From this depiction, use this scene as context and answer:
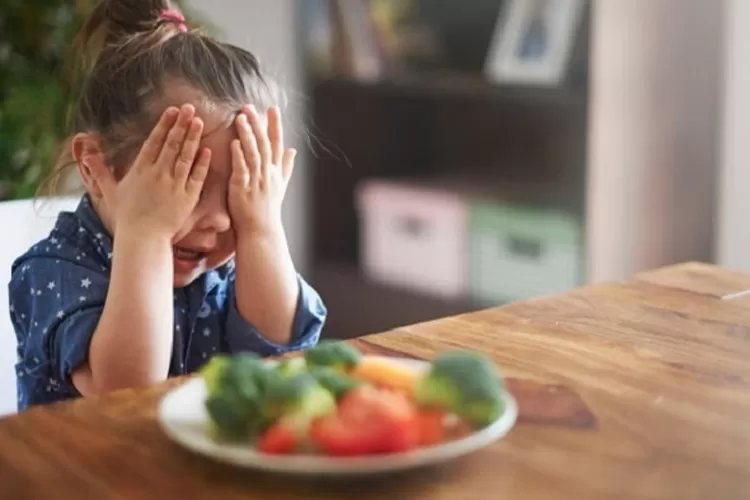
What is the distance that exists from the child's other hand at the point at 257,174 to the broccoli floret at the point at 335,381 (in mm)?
401

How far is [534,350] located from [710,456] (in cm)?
26

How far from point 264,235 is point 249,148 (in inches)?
4.4

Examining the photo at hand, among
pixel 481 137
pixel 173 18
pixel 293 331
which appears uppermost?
pixel 173 18

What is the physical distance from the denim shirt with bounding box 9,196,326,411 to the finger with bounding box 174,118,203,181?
16 cm

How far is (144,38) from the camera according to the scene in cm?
116

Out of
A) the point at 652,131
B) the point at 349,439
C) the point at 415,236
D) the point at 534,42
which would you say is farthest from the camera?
the point at 415,236

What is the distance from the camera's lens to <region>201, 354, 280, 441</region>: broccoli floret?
65cm

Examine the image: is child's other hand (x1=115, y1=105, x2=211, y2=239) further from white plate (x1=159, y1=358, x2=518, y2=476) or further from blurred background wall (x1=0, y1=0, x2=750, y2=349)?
blurred background wall (x1=0, y1=0, x2=750, y2=349)

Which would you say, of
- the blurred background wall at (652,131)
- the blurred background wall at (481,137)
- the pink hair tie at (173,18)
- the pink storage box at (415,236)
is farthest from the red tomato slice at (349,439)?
the pink storage box at (415,236)

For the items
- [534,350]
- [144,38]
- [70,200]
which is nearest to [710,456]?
[534,350]

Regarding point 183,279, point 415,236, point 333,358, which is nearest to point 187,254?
point 183,279

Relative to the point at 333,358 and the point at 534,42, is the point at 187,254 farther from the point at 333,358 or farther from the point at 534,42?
the point at 534,42

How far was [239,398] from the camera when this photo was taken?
65 centimetres

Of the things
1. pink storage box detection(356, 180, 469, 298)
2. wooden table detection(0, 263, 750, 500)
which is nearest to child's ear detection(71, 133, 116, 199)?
wooden table detection(0, 263, 750, 500)
